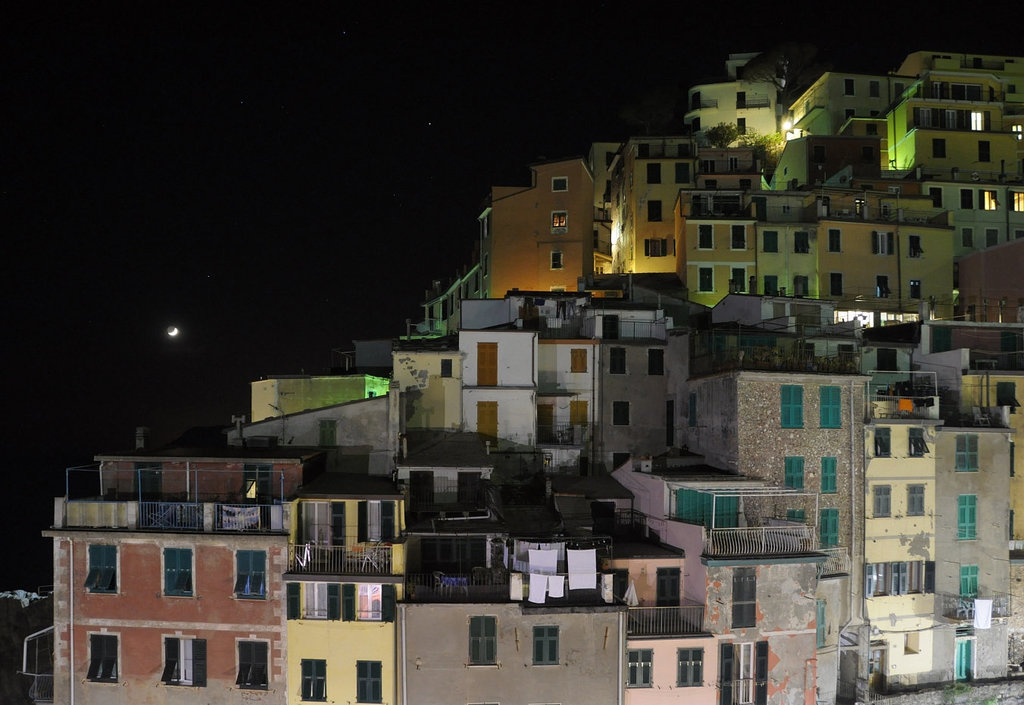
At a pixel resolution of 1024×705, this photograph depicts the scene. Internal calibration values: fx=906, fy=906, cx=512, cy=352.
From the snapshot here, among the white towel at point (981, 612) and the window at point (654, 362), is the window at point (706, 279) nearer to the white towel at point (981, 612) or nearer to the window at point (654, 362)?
the window at point (654, 362)

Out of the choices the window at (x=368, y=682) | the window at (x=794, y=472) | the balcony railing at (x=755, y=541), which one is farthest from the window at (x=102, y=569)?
the window at (x=794, y=472)

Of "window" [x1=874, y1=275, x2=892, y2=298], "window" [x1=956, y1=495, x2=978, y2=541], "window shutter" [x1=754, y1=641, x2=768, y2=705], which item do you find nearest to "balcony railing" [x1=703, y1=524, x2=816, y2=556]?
"window shutter" [x1=754, y1=641, x2=768, y2=705]

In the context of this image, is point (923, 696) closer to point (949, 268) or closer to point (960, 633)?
point (960, 633)

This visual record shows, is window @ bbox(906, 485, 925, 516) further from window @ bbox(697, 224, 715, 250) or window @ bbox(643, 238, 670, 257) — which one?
window @ bbox(643, 238, 670, 257)

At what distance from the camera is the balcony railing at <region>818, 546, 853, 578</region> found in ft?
101

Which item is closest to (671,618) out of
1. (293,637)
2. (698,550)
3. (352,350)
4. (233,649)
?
(698,550)

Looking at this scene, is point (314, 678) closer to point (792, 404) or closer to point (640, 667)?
point (640, 667)

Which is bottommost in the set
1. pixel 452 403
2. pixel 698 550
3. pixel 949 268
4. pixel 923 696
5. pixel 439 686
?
pixel 923 696

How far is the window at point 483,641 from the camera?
26.6 meters

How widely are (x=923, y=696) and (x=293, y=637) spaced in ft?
74.8

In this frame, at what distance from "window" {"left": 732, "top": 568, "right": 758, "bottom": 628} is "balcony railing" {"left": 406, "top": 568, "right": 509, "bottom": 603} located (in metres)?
7.07

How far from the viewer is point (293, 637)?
27.3 meters

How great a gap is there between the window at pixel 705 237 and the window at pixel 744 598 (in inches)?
1000

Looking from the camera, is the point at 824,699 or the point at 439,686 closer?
the point at 439,686
